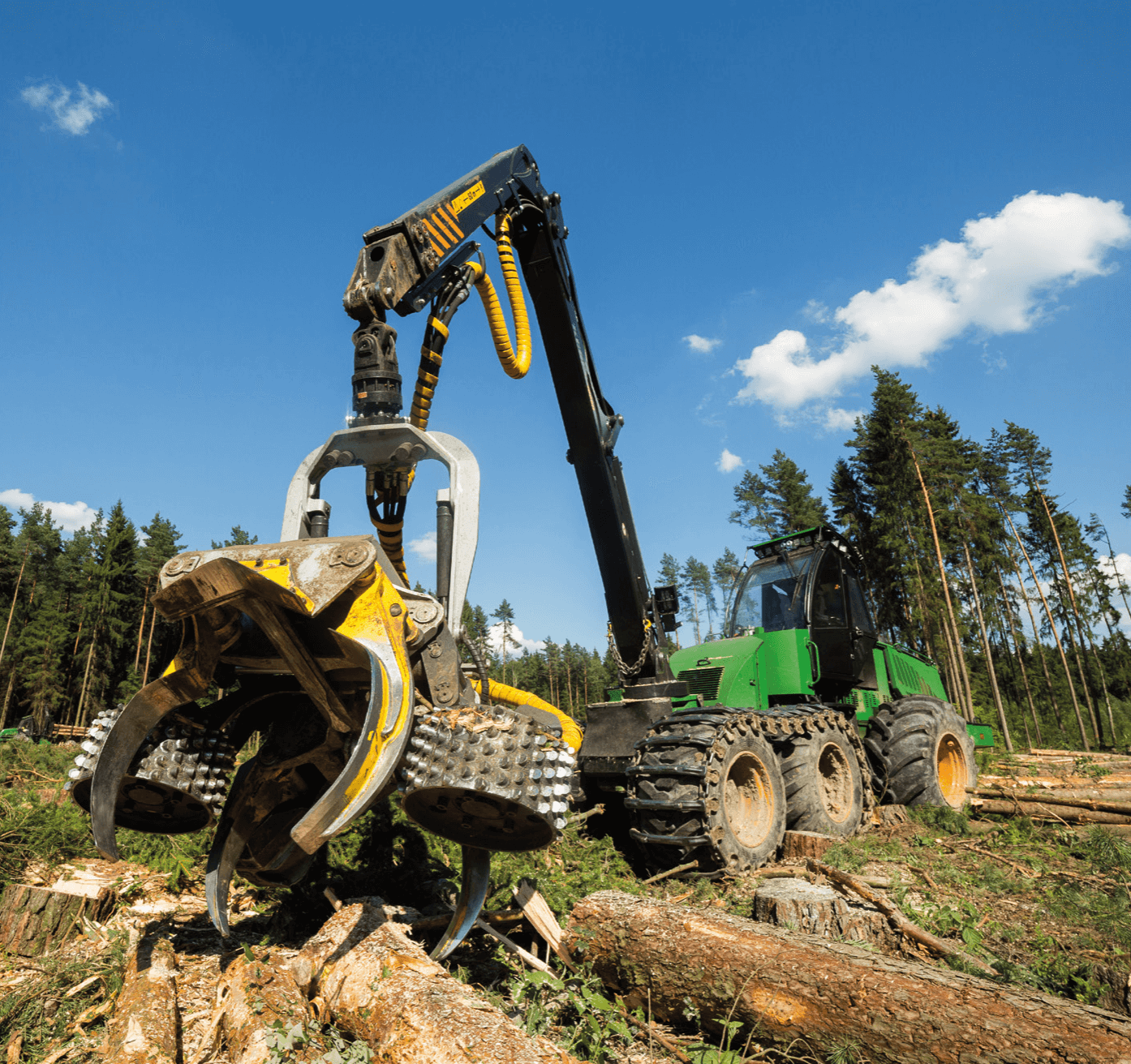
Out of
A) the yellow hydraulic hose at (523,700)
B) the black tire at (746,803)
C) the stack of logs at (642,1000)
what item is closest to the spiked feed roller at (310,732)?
the stack of logs at (642,1000)

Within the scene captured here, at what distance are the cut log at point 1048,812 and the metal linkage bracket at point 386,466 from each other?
29.5ft

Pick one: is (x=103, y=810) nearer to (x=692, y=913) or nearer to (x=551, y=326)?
(x=692, y=913)

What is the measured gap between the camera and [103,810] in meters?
3.09

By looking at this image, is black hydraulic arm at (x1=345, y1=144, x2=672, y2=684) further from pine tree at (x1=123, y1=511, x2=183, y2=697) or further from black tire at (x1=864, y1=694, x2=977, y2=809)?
pine tree at (x1=123, y1=511, x2=183, y2=697)

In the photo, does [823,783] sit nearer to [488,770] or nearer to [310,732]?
[310,732]

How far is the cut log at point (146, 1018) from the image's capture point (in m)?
2.82

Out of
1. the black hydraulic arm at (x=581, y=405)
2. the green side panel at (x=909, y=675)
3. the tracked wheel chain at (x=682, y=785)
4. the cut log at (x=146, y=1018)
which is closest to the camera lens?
the cut log at (x=146, y=1018)

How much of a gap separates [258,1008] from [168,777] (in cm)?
108

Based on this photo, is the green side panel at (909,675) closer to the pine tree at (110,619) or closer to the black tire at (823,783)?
the black tire at (823,783)

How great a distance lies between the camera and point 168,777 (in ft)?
11.0

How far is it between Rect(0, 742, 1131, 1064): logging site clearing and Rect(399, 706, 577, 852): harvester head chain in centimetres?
70

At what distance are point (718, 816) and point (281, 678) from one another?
11.1ft

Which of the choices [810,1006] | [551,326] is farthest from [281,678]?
[551,326]

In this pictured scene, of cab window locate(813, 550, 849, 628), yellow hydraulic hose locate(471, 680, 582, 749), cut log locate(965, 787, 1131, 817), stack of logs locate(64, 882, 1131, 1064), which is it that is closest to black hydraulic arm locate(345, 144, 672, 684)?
yellow hydraulic hose locate(471, 680, 582, 749)
